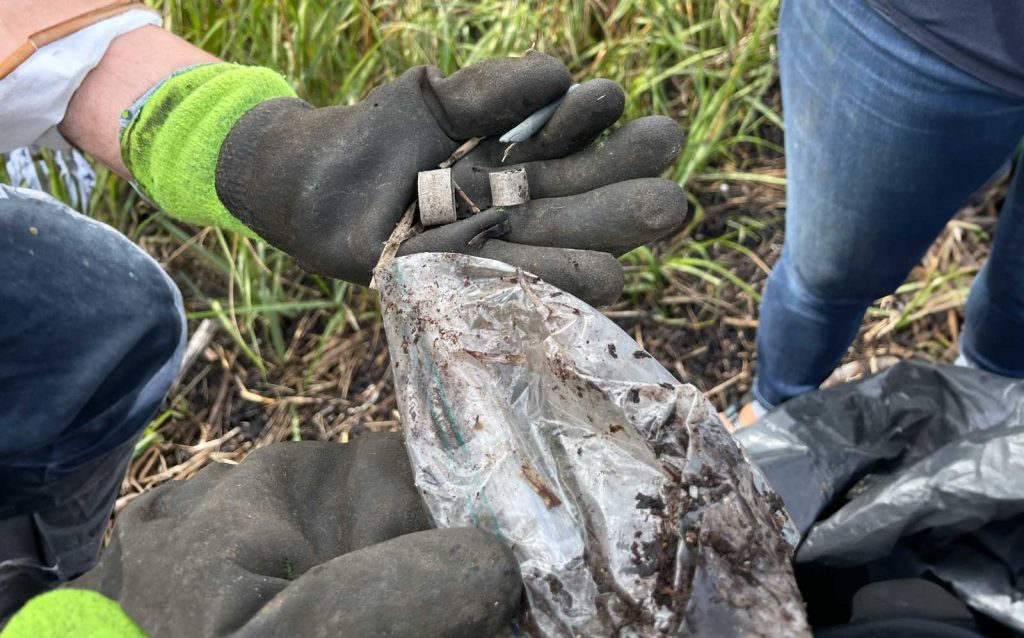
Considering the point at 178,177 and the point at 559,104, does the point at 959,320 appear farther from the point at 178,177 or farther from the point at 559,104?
the point at 178,177

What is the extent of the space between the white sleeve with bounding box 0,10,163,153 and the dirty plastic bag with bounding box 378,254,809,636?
55cm

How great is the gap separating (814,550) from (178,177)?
1036mm

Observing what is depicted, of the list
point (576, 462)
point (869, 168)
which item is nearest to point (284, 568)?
point (576, 462)

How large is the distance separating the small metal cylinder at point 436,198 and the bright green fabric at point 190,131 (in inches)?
11.4

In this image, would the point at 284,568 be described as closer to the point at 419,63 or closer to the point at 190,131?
the point at 190,131

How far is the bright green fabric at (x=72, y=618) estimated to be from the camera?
67cm

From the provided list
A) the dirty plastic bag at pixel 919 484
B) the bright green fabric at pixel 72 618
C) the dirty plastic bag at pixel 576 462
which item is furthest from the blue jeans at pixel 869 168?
the bright green fabric at pixel 72 618

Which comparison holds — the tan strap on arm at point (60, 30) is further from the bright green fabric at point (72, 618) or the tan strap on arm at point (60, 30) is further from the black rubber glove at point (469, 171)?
the bright green fabric at point (72, 618)

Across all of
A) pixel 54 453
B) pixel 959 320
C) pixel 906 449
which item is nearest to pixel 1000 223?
pixel 906 449

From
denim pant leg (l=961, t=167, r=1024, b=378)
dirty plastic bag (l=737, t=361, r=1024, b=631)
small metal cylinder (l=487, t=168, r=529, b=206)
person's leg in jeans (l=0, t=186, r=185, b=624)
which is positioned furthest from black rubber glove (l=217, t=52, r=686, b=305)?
denim pant leg (l=961, t=167, r=1024, b=378)

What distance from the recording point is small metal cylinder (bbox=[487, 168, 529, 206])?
1.05 meters

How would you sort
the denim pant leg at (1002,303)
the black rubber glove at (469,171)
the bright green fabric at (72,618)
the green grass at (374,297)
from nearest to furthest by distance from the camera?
1. the bright green fabric at (72,618)
2. the black rubber glove at (469,171)
3. the denim pant leg at (1002,303)
4. the green grass at (374,297)

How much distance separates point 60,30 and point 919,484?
1.31 m

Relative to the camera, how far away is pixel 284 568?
0.75 metres
